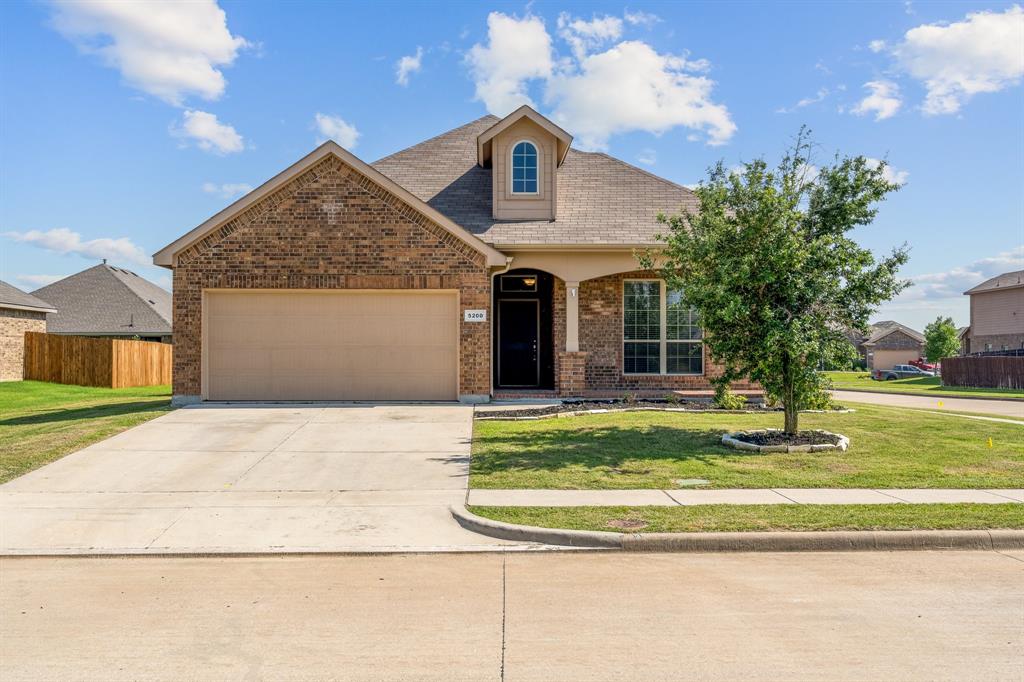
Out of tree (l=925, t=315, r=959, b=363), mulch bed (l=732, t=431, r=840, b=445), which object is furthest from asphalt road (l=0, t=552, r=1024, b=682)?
tree (l=925, t=315, r=959, b=363)

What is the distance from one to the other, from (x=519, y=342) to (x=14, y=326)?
22.6 metres

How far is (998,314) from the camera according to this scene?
48.5 metres

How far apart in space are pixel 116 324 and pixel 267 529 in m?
34.4

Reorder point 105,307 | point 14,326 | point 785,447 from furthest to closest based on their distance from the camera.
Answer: point 105,307 → point 14,326 → point 785,447

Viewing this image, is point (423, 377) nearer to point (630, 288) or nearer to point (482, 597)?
point (630, 288)

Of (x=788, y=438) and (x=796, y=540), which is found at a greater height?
(x=788, y=438)

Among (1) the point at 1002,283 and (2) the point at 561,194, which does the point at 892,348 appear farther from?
(2) the point at 561,194

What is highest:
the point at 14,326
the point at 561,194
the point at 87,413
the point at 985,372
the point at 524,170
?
the point at 524,170

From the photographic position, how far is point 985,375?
3556cm

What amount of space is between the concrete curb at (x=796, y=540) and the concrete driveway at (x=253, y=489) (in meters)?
0.98

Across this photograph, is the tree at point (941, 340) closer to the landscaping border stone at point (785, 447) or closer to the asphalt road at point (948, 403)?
the asphalt road at point (948, 403)

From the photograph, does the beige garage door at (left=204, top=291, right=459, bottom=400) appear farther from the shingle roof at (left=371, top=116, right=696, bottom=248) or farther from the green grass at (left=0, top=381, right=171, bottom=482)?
the shingle roof at (left=371, top=116, right=696, bottom=248)

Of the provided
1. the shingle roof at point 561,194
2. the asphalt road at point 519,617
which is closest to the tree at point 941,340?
the shingle roof at point 561,194

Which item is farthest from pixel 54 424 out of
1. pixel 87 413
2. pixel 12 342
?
pixel 12 342
